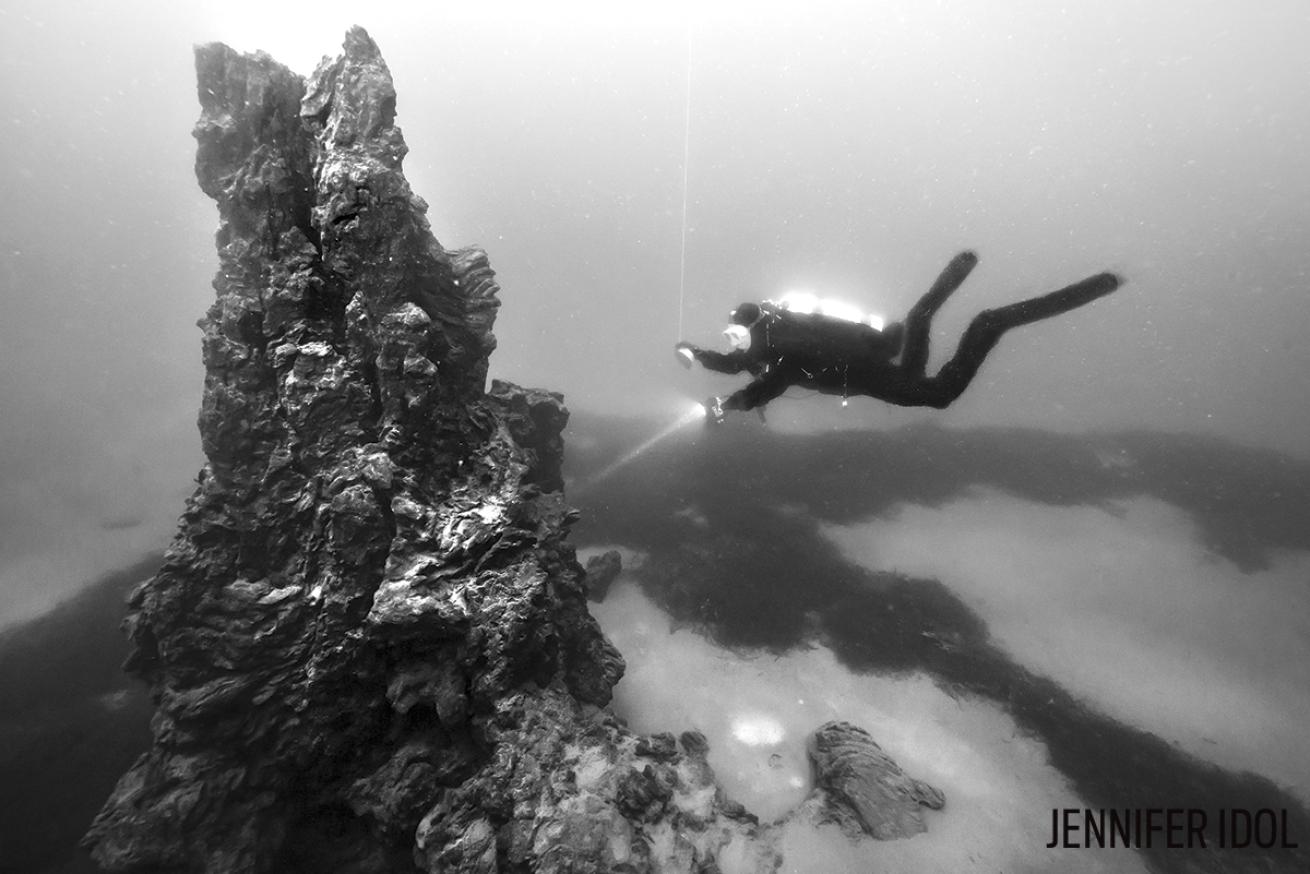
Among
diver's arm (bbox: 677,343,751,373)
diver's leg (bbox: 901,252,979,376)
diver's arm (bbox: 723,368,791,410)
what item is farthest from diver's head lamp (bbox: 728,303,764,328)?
diver's leg (bbox: 901,252,979,376)

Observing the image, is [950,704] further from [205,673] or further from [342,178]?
[342,178]

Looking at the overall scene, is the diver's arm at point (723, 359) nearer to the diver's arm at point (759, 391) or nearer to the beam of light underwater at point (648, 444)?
the diver's arm at point (759, 391)

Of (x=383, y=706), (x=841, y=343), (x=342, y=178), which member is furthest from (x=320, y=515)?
(x=841, y=343)

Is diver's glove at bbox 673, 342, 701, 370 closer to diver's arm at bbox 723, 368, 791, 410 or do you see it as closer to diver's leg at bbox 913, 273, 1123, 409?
diver's arm at bbox 723, 368, 791, 410

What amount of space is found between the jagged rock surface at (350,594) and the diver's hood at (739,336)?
4.63 m

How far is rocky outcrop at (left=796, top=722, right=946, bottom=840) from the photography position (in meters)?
8.83

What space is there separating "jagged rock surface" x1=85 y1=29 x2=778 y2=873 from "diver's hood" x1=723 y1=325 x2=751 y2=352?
4635mm

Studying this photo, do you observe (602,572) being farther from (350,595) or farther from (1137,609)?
(1137,609)

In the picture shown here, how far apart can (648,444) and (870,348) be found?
55.4ft

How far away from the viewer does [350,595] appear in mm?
7789

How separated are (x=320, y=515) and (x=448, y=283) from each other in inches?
183

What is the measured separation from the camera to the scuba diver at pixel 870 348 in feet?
25.9

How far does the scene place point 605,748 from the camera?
7.69m

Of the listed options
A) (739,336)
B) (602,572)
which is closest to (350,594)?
(739,336)
